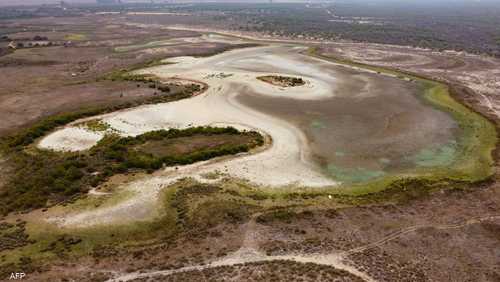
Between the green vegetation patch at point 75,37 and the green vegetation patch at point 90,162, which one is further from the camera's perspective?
the green vegetation patch at point 75,37

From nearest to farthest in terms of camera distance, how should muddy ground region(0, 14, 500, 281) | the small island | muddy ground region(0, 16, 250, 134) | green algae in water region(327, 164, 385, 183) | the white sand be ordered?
muddy ground region(0, 14, 500, 281), the white sand, green algae in water region(327, 164, 385, 183), muddy ground region(0, 16, 250, 134), the small island

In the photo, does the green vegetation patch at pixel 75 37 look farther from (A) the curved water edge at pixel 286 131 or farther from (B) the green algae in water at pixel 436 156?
(B) the green algae in water at pixel 436 156

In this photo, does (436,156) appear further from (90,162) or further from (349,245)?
(90,162)

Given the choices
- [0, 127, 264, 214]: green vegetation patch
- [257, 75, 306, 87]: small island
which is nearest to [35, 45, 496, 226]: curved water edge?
[257, 75, 306, 87]: small island

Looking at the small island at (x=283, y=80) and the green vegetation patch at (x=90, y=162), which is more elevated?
the small island at (x=283, y=80)

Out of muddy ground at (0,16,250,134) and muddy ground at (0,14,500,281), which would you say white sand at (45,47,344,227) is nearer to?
muddy ground at (0,14,500,281)

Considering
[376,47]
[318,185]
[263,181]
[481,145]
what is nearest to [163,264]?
[263,181]

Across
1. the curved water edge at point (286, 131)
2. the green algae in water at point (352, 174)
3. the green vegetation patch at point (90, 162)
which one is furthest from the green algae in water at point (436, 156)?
the green vegetation patch at point (90, 162)

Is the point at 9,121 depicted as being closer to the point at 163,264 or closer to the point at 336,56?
the point at 163,264
